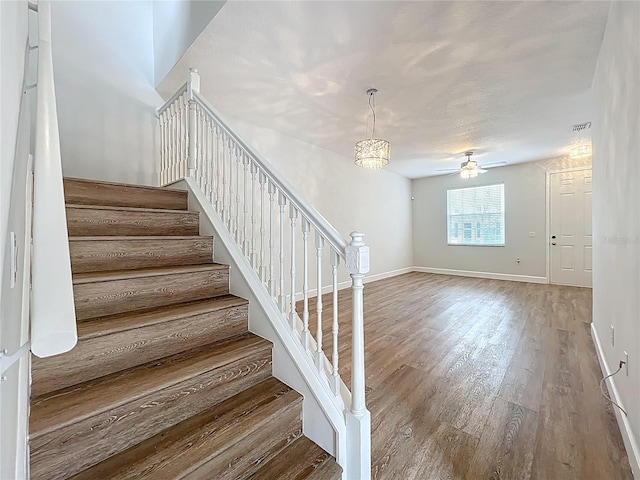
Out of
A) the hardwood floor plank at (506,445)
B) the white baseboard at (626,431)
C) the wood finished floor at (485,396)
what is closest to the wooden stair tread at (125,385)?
the wood finished floor at (485,396)

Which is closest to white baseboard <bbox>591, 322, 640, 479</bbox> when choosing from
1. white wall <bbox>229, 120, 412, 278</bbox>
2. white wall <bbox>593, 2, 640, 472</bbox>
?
white wall <bbox>593, 2, 640, 472</bbox>

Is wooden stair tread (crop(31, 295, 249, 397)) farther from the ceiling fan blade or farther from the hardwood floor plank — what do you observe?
the ceiling fan blade

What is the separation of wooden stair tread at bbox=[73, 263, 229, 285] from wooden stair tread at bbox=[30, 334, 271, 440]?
1.55ft

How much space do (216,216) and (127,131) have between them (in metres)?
2.03

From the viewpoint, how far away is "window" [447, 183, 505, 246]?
20.5ft

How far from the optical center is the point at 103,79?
3031mm

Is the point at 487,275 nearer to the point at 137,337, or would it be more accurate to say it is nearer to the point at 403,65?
Result: the point at 403,65

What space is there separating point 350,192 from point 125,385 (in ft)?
15.8

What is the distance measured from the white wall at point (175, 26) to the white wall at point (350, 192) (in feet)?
2.96

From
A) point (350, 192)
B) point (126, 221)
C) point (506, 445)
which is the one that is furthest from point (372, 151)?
point (506, 445)

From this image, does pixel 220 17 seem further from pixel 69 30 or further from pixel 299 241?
pixel 299 241

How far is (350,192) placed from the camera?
5.48 m

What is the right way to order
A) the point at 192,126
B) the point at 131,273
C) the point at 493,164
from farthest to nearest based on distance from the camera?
the point at 493,164, the point at 192,126, the point at 131,273

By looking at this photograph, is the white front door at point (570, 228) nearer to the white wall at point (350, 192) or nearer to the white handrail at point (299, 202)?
the white wall at point (350, 192)
